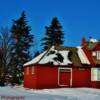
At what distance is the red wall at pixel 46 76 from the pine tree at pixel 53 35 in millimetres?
24336

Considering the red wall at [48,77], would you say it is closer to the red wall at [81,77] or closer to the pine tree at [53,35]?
the red wall at [81,77]

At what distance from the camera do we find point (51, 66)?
5178 centimetres

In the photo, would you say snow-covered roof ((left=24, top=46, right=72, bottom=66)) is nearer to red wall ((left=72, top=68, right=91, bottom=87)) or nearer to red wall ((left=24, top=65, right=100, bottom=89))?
red wall ((left=24, top=65, right=100, bottom=89))

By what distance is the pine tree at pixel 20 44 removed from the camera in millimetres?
69938

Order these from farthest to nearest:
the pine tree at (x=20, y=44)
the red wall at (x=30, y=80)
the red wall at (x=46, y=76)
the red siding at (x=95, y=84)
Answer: the pine tree at (x=20, y=44)
the red siding at (x=95, y=84)
the red wall at (x=30, y=80)
the red wall at (x=46, y=76)

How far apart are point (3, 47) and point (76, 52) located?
59.9 feet

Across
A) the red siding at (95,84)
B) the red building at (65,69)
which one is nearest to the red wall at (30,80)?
the red building at (65,69)

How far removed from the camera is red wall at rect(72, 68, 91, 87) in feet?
174

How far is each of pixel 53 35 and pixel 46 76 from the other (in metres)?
26.3

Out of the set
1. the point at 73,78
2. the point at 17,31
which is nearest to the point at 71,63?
the point at 73,78

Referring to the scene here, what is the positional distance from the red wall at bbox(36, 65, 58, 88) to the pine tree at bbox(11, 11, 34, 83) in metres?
16.5

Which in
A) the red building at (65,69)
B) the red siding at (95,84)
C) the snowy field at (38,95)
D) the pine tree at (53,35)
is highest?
the pine tree at (53,35)

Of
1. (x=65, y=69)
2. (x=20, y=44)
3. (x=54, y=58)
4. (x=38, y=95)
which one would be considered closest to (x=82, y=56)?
(x=65, y=69)

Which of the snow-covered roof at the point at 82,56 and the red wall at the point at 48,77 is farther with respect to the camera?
the snow-covered roof at the point at 82,56
